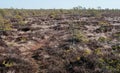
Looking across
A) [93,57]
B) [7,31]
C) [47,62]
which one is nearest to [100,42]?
[93,57]

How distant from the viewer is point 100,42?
17078 millimetres

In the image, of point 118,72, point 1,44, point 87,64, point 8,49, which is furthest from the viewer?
point 1,44

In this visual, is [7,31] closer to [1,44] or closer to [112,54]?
[1,44]

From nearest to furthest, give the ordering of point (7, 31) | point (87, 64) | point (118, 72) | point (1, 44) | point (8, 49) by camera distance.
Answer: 1. point (118, 72)
2. point (87, 64)
3. point (8, 49)
4. point (1, 44)
5. point (7, 31)

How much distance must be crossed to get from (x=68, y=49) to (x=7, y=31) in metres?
6.71

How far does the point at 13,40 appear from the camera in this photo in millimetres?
18016

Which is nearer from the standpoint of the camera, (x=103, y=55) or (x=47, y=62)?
(x=47, y=62)

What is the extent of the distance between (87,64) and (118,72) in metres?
1.55

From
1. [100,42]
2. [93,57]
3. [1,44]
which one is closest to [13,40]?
[1,44]

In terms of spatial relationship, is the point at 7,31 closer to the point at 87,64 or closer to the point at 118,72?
the point at 87,64

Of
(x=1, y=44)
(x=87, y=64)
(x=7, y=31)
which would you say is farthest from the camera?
(x=7, y=31)

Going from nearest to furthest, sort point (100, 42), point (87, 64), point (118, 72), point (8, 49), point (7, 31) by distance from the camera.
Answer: point (118, 72) → point (87, 64) → point (8, 49) → point (100, 42) → point (7, 31)

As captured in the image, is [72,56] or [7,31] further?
[7,31]

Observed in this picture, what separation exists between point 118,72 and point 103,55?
2271mm
